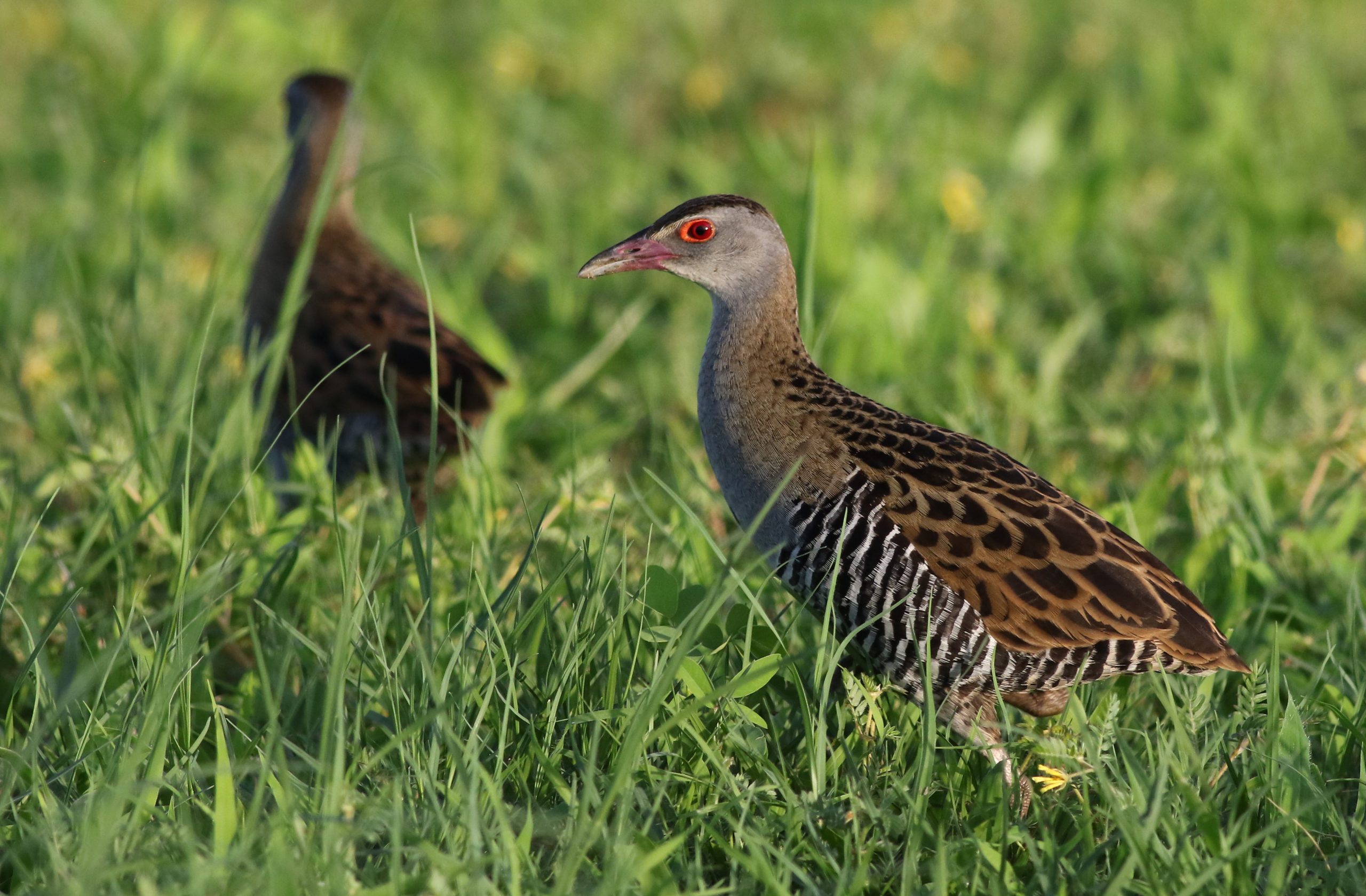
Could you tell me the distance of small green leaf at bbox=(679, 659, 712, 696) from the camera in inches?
115

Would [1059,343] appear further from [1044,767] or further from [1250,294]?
[1044,767]

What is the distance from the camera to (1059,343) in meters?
5.23

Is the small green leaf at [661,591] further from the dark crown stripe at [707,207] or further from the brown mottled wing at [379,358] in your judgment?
the brown mottled wing at [379,358]

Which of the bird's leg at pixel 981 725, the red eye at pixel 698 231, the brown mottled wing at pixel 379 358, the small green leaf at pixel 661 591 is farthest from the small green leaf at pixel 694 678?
the brown mottled wing at pixel 379 358

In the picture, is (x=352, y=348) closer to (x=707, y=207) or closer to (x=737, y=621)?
(x=707, y=207)

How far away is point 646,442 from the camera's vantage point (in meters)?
5.01

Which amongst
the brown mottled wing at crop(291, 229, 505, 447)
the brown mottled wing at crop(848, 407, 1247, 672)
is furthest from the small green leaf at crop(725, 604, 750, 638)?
the brown mottled wing at crop(291, 229, 505, 447)

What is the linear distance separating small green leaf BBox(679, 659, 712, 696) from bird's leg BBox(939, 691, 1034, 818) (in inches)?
20.4

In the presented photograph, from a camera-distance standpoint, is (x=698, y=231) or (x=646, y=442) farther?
(x=646, y=442)

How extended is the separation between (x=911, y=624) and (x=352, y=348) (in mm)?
2065

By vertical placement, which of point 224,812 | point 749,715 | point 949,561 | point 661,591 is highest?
point 949,561

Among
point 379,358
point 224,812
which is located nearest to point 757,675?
point 224,812

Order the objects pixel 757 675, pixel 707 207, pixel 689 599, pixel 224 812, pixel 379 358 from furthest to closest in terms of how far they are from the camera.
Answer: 1. pixel 379 358
2. pixel 707 207
3. pixel 689 599
4. pixel 757 675
5. pixel 224 812

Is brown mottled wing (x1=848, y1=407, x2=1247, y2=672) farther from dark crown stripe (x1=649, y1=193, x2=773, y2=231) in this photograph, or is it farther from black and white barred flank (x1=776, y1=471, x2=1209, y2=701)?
dark crown stripe (x1=649, y1=193, x2=773, y2=231)
